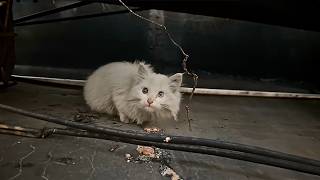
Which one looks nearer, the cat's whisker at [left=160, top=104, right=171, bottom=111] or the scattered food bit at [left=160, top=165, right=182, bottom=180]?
the scattered food bit at [left=160, top=165, right=182, bottom=180]

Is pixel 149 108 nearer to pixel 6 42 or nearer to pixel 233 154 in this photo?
pixel 233 154

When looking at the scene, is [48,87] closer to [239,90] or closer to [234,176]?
Answer: [239,90]

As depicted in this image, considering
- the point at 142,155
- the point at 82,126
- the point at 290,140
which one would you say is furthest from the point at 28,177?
the point at 290,140

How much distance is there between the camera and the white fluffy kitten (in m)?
1.93

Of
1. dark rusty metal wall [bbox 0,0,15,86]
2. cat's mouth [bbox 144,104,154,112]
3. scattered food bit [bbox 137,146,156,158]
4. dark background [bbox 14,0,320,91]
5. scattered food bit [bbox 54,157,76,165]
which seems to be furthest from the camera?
dark background [bbox 14,0,320,91]

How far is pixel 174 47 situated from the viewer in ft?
13.0

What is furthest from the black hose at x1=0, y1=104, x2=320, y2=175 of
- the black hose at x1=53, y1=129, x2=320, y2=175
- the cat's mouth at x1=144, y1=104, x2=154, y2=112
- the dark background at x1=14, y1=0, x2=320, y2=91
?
the dark background at x1=14, y1=0, x2=320, y2=91

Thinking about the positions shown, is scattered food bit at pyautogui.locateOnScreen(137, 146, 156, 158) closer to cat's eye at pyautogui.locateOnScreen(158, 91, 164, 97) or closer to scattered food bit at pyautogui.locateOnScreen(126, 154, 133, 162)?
scattered food bit at pyautogui.locateOnScreen(126, 154, 133, 162)

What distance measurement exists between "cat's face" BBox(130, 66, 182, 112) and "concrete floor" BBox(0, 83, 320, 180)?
0.19 meters

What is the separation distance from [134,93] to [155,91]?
0.40ft

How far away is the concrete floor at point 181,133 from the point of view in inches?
59.2

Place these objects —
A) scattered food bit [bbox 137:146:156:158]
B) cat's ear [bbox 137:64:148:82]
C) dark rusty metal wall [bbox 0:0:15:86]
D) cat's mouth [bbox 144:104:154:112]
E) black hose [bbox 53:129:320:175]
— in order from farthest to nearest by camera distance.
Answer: dark rusty metal wall [bbox 0:0:15:86] < cat's ear [bbox 137:64:148:82] < cat's mouth [bbox 144:104:154:112] < scattered food bit [bbox 137:146:156:158] < black hose [bbox 53:129:320:175]

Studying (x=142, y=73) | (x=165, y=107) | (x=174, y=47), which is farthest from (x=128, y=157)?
(x=174, y=47)

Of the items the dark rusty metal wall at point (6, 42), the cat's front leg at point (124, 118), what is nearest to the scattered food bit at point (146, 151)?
the cat's front leg at point (124, 118)
